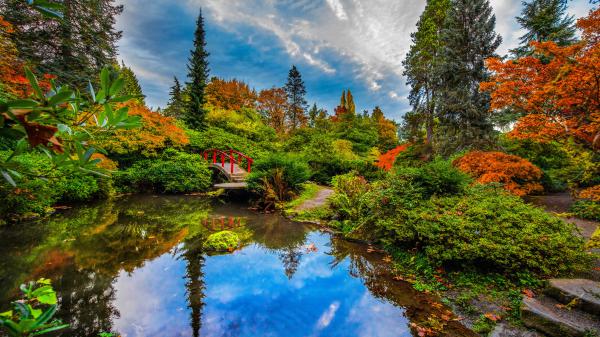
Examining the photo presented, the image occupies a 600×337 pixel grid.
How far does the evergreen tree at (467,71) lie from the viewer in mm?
11844

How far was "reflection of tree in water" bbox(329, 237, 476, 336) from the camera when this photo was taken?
10.1 feet

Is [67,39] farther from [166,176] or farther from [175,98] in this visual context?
[175,98]

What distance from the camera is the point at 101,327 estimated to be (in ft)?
9.21

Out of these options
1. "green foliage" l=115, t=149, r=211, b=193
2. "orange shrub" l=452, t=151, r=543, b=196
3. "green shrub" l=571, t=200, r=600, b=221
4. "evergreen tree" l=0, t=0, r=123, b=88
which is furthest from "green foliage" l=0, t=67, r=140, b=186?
"evergreen tree" l=0, t=0, r=123, b=88

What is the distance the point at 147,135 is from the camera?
39.4 feet

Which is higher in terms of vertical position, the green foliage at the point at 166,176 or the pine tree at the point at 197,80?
the pine tree at the point at 197,80

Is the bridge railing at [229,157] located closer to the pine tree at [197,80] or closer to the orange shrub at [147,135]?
the orange shrub at [147,135]

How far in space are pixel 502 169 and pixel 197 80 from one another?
21422 millimetres

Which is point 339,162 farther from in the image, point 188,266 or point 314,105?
point 314,105

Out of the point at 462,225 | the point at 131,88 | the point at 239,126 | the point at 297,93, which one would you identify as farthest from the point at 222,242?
the point at 297,93

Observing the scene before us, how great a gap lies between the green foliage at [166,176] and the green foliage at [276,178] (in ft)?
15.2

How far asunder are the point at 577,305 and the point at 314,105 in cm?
3891

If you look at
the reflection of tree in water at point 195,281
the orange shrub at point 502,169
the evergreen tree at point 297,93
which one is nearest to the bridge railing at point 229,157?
the reflection of tree in water at point 195,281

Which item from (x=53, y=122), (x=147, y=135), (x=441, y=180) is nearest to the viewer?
(x=53, y=122)
